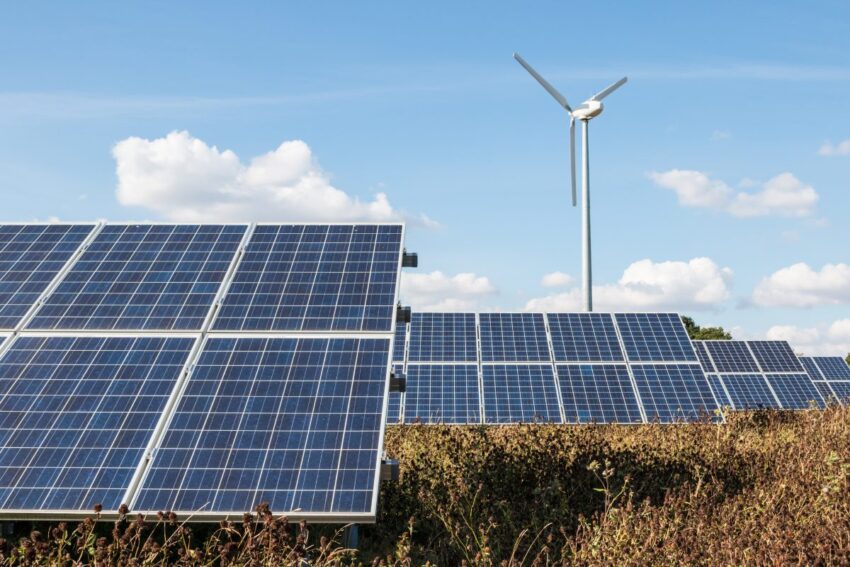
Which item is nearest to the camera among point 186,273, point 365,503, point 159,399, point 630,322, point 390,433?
point 365,503

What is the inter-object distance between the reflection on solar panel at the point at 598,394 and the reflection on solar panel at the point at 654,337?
1162mm

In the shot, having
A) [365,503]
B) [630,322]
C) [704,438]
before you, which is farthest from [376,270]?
[630,322]

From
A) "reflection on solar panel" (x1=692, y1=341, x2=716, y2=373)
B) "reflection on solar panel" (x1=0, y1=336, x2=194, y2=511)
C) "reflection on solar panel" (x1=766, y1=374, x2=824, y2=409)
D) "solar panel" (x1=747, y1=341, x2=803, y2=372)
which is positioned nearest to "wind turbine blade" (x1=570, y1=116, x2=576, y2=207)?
"reflection on solar panel" (x1=692, y1=341, x2=716, y2=373)

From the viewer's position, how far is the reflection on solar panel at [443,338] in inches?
956

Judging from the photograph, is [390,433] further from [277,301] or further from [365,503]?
[365,503]

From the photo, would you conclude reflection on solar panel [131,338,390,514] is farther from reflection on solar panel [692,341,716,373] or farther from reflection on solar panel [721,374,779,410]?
reflection on solar panel [692,341,716,373]

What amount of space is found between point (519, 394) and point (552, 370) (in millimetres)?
1529

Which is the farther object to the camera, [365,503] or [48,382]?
[48,382]

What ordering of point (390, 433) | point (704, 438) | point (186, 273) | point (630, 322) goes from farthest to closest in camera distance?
point (630, 322), point (390, 433), point (704, 438), point (186, 273)

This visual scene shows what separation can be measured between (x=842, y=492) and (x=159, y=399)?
961 centimetres

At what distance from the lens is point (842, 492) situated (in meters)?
10.7

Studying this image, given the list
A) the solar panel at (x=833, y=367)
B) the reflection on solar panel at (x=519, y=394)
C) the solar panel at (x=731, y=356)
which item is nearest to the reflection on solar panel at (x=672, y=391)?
the reflection on solar panel at (x=519, y=394)

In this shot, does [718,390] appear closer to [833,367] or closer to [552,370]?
[552,370]

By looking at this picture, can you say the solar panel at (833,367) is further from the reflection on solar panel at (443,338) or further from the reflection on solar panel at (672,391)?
the reflection on solar panel at (443,338)
